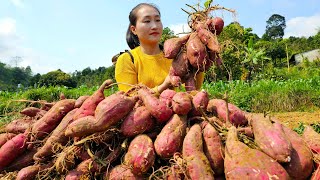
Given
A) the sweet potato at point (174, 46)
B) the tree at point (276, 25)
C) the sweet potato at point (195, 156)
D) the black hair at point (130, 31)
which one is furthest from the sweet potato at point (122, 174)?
the tree at point (276, 25)

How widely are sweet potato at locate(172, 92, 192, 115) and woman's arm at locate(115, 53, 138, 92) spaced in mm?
900

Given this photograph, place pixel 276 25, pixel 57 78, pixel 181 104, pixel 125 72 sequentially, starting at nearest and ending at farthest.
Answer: pixel 181 104
pixel 125 72
pixel 57 78
pixel 276 25

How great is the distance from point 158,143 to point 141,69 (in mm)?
1174

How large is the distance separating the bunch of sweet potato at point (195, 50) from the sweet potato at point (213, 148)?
648mm

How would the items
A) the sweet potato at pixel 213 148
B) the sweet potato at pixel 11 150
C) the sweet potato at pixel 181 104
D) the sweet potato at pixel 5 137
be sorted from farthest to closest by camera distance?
the sweet potato at pixel 5 137 → the sweet potato at pixel 11 150 → the sweet potato at pixel 181 104 → the sweet potato at pixel 213 148

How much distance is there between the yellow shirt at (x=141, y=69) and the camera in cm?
290

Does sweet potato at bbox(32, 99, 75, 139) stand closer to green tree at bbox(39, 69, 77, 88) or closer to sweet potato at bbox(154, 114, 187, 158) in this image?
sweet potato at bbox(154, 114, 187, 158)

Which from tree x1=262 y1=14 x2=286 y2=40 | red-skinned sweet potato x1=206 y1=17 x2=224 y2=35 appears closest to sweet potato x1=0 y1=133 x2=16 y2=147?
red-skinned sweet potato x1=206 y1=17 x2=224 y2=35

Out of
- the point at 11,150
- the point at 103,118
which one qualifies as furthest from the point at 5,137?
the point at 103,118

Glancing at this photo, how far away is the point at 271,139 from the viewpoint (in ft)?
5.82

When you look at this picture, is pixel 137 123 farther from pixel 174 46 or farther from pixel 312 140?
pixel 312 140

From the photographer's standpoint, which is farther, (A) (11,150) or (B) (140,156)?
(A) (11,150)

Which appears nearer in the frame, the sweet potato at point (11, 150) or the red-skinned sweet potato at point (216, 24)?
the sweet potato at point (11, 150)

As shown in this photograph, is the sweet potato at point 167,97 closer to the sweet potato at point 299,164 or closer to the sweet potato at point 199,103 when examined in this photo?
the sweet potato at point 199,103
